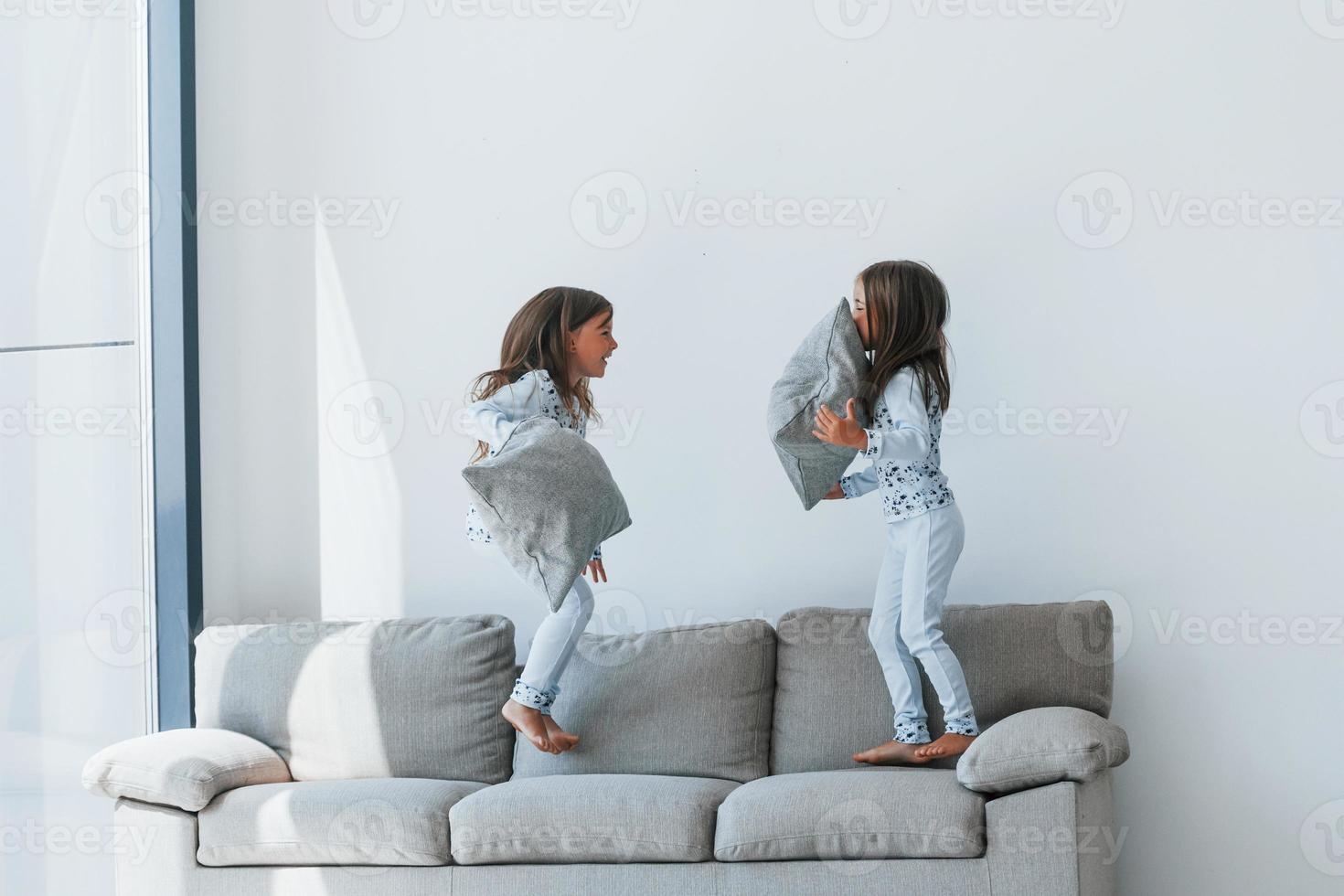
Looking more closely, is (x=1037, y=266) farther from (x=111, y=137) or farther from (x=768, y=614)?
(x=111, y=137)

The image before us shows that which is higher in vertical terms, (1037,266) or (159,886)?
(1037,266)

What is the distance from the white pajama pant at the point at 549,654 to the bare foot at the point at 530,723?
0.07ft

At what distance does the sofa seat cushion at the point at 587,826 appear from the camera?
9.05 ft

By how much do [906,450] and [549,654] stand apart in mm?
1017

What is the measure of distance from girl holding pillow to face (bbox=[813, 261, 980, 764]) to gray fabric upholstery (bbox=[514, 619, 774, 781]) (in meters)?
0.30

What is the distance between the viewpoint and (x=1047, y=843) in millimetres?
2566

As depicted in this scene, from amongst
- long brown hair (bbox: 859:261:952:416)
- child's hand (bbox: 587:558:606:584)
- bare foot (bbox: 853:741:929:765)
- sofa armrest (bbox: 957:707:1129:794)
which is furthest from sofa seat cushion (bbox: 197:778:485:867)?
long brown hair (bbox: 859:261:952:416)

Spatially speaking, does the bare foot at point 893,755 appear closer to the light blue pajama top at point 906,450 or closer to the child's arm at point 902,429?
the light blue pajama top at point 906,450

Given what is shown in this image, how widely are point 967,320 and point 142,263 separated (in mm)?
2377

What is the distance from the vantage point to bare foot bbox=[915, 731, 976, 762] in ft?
9.68

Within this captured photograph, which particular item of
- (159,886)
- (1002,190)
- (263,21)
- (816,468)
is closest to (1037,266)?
(1002,190)

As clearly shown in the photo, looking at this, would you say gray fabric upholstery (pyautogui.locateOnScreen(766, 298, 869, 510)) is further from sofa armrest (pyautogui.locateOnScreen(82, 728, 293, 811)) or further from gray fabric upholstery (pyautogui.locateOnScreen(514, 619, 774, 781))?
sofa armrest (pyautogui.locateOnScreen(82, 728, 293, 811))

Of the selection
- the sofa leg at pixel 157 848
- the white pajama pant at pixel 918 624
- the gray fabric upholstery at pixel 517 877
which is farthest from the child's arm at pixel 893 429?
the sofa leg at pixel 157 848

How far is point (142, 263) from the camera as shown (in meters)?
3.70
